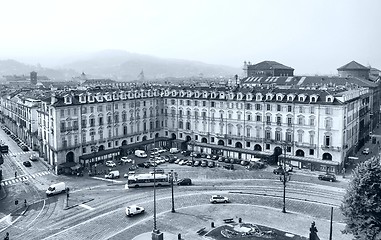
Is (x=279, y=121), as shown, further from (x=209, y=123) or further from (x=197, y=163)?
(x=197, y=163)

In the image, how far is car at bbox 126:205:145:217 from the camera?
6072 centimetres

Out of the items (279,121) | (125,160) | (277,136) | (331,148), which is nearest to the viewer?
(331,148)

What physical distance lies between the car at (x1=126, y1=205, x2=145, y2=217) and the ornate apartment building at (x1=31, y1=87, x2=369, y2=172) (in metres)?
35.2

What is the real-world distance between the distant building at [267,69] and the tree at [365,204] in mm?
120544

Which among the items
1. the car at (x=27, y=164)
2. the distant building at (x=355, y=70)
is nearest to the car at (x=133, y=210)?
the car at (x=27, y=164)

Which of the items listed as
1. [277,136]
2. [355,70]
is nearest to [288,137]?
[277,136]

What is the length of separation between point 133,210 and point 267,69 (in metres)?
119

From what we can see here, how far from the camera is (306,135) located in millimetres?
92812

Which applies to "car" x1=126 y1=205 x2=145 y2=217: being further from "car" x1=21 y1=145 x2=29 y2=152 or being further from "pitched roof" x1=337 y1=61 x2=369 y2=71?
"pitched roof" x1=337 y1=61 x2=369 y2=71

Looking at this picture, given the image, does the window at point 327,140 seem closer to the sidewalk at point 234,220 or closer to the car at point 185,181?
the sidewalk at point 234,220

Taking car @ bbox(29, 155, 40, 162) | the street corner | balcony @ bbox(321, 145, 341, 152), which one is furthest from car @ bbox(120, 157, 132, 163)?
balcony @ bbox(321, 145, 341, 152)

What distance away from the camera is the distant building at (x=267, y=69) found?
16550 centimetres

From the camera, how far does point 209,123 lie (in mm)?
109438

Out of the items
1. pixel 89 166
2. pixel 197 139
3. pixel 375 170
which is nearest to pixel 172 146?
pixel 197 139
